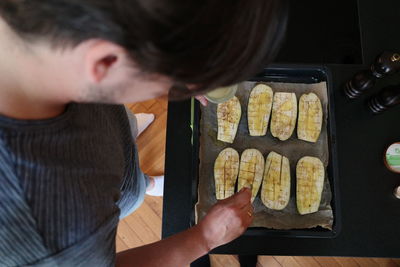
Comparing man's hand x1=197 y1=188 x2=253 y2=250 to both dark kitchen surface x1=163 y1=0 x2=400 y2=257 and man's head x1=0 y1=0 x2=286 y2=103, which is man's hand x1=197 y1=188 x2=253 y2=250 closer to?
dark kitchen surface x1=163 y1=0 x2=400 y2=257

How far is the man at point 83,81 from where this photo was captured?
13.5 inches

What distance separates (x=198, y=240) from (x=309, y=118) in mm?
567

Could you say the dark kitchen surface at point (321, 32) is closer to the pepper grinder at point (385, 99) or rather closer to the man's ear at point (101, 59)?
the pepper grinder at point (385, 99)

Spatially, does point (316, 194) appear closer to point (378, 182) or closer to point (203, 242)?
point (378, 182)

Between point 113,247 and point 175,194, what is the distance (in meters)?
0.40

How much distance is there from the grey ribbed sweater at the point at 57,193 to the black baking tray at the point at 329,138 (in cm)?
45

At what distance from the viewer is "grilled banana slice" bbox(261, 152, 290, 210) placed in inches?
41.6

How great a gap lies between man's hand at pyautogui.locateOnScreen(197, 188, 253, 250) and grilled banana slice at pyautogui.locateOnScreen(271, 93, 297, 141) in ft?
1.12

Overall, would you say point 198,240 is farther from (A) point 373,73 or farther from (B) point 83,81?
(A) point 373,73

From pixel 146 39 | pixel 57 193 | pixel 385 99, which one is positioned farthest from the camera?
pixel 385 99

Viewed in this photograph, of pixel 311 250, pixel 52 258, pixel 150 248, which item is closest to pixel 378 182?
pixel 311 250

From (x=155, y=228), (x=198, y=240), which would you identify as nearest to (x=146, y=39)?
(x=198, y=240)

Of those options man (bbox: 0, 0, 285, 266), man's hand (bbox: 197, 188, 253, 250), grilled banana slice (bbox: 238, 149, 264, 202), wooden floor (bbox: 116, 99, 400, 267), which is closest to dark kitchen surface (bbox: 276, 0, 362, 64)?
grilled banana slice (bbox: 238, 149, 264, 202)

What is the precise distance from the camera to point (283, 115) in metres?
1.14
